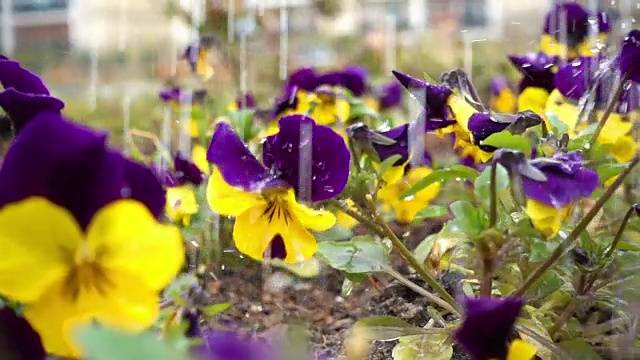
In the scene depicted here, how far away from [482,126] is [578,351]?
0.56ft

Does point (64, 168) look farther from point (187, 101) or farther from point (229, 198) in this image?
point (187, 101)

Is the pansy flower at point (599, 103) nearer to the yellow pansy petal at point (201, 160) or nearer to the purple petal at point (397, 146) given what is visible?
the purple petal at point (397, 146)

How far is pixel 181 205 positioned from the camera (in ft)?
2.09

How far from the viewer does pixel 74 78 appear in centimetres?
195

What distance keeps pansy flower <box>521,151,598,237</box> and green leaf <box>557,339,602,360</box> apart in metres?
0.09

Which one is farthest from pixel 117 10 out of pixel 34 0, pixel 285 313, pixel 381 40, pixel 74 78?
pixel 285 313

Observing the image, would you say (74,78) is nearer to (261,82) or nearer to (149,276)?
(261,82)

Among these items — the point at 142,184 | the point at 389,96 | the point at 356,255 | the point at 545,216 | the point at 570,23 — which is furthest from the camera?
the point at 389,96

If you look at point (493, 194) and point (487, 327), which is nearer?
point (487, 327)

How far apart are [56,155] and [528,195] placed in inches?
9.6

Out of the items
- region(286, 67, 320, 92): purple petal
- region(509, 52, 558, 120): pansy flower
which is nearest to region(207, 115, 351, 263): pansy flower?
region(509, 52, 558, 120): pansy flower

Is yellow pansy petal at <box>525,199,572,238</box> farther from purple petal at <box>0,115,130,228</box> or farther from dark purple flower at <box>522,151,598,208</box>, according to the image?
purple petal at <box>0,115,130,228</box>

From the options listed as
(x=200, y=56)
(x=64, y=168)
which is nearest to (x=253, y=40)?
(x=200, y=56)

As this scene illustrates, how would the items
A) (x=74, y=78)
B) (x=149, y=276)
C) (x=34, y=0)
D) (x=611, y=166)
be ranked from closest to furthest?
(x=149, y=276) < (x=611, y=166) < (x=74, y=78) < (x=34, y=0)
